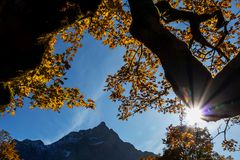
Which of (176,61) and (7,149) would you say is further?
(7,149)

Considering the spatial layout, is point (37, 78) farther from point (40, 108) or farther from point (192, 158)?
point (192, 158)

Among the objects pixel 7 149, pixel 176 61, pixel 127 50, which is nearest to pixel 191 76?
pixel 176 61

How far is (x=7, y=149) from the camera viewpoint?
5741 cm

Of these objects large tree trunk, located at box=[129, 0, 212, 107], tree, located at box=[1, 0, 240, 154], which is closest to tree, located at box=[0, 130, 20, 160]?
tree, located at box=[1, 0, 240, 154]

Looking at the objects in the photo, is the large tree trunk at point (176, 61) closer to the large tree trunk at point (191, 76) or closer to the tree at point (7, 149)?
the large tree trunk at point (191, 76)

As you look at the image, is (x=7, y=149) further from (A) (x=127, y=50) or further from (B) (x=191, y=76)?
(B) (x=191, y=76)

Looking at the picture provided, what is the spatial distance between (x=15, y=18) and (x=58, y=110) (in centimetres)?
1090

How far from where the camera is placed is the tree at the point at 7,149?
183 ft

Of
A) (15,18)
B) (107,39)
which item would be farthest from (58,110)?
(15,18)

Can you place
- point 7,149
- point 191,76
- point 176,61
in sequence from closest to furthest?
1. point 191,76
2. point 176,61
3. point 7,149

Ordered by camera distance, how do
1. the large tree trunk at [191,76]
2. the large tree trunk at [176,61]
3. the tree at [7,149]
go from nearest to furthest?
1. the large tree trunk at [191,76]
2. the large tree trunk at [176,61]
3. the tree at [7,149]

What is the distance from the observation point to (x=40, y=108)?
1802 centimetres

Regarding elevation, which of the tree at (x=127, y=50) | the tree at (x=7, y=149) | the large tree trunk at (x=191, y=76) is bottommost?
the large tree trunk at (x=191, y=76)

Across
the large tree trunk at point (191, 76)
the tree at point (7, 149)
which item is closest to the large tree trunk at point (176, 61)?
the large tree trunk at point (191, 76)
